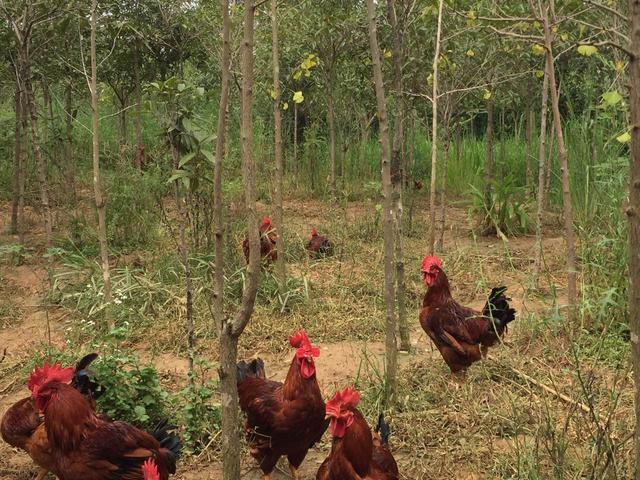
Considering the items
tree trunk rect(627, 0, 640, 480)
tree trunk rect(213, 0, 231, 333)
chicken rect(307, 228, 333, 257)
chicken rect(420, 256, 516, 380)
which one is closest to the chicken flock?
tree trunk rect(213, 0, 231, 333)

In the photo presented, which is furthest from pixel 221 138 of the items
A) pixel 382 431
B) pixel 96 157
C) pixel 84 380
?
pixel 96 157

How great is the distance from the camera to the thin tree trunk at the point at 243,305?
7.14ft

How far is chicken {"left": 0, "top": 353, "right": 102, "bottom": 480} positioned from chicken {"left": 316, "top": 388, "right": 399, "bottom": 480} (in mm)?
1320

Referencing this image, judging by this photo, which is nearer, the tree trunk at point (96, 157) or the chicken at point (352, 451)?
the chicken at point (352, 451)

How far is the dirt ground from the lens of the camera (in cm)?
356

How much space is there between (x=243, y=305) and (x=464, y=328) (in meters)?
2.41

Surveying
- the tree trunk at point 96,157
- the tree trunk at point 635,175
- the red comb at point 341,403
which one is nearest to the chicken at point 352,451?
the red comb at point 341,403

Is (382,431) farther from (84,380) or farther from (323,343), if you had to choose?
(323,343)

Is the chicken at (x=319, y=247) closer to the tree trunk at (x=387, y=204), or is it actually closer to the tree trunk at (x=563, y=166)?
the tree trunk at (x=563, y=166)

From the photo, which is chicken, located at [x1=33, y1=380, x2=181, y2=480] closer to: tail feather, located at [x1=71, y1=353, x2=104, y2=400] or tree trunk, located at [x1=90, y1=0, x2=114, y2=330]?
tail feather, located at [x1=71, y1=353, x2=104, y2=400]

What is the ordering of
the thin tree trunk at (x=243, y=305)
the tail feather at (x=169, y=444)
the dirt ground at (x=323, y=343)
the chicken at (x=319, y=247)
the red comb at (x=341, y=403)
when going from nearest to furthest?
1. the thin tree trunk at (x=243, y=305)
2. the red comb at (x=341, y=403)
3. the tail feather at (x=169, y=444)
4. the dirt ground at (x=323, y=343)
5. the chicken at (x=319, y=247)

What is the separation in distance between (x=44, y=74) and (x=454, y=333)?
257 inches

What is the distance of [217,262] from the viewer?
2.35m

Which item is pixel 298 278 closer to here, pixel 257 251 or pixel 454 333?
Result: pixel 454 333
